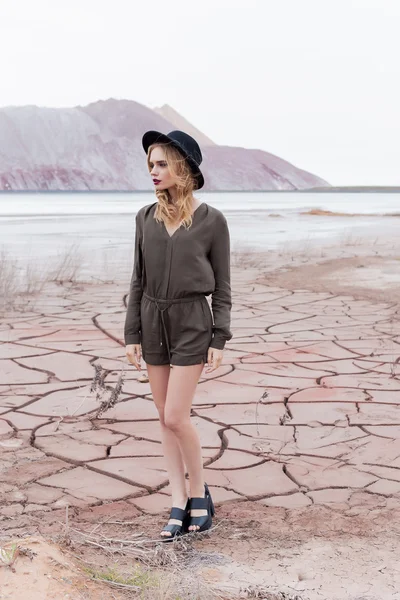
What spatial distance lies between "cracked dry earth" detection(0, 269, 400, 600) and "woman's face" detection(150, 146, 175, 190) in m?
1.16

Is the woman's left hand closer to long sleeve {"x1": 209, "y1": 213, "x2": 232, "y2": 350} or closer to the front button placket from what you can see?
long sleeve {"x1": 209, "y1": 213, "x2": 232, "y2": 350}

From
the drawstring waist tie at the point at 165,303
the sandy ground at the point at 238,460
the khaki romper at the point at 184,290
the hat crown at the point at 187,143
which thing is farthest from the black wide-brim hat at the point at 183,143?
the sandy ground at the point at 238,460

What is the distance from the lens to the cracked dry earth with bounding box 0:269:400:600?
2.80 m

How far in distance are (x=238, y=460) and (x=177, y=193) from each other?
139 cm

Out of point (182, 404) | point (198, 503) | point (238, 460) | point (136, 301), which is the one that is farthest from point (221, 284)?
point (238, 460)

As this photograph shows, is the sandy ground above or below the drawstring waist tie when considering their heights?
below

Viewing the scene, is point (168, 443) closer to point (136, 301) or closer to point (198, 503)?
point (198, 503)

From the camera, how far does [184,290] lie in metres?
2.72

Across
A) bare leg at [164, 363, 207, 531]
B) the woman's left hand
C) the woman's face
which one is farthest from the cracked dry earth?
the woman's face

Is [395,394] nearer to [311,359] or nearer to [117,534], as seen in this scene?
[311,359]

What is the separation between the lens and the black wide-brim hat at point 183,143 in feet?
8.83

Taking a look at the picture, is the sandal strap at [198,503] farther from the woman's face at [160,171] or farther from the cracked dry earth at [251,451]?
the woman's face at [160,171]

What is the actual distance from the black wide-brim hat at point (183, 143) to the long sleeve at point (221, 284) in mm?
179

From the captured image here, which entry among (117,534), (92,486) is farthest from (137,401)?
(117,534)
